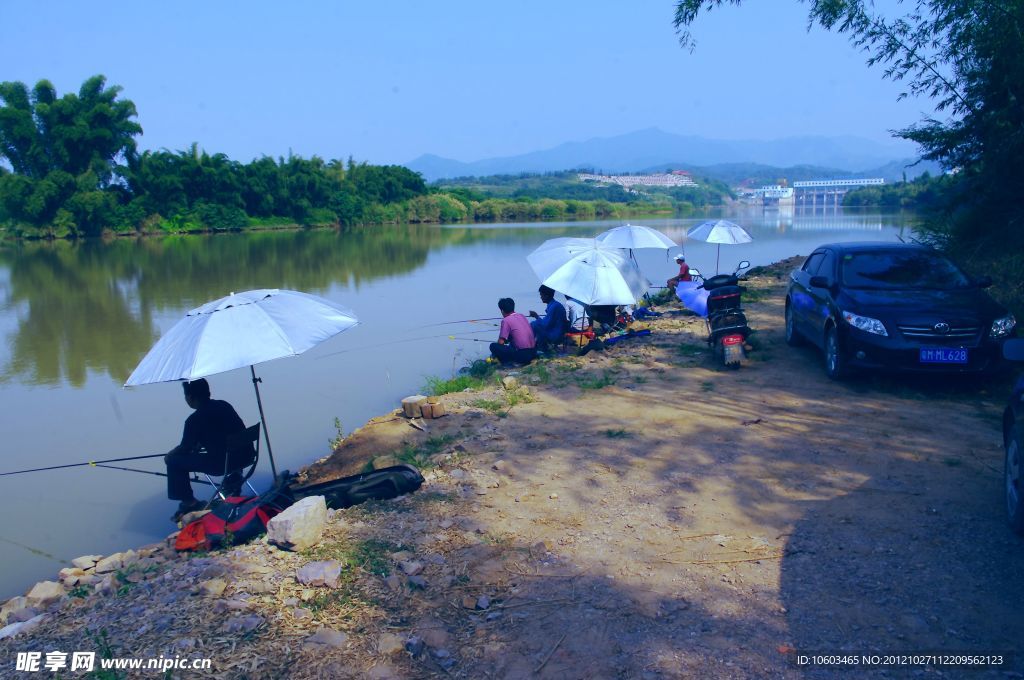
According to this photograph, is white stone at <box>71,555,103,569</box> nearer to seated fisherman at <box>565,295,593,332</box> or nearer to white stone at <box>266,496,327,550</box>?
white stone at <box>266,496,327,550</box>

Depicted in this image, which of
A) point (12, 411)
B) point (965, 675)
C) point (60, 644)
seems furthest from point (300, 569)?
point (12, 411)

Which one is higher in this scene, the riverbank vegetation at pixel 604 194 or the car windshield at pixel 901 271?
the riverbank vegetation at pixel 604 194

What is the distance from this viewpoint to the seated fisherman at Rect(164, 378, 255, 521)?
5570mm

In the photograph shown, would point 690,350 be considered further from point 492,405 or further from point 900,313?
point 492,405

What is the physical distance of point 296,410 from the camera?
8.90 metres

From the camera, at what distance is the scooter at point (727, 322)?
8469mm

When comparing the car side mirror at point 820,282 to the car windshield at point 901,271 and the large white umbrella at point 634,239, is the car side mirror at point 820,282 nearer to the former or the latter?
the car windshield at point 901,271

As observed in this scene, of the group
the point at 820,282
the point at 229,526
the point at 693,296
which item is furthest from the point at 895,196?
the point at 229,526

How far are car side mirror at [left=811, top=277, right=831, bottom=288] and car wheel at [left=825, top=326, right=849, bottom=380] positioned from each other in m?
0.48

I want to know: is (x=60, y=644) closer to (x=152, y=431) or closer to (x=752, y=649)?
(x=752, y=649)

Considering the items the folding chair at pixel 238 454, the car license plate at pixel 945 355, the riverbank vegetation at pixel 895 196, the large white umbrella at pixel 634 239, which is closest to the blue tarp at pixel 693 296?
the large white umbrella at pixel 634 239

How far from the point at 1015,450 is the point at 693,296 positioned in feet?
27.7

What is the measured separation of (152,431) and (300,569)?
539 cm

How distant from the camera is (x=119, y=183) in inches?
2183
